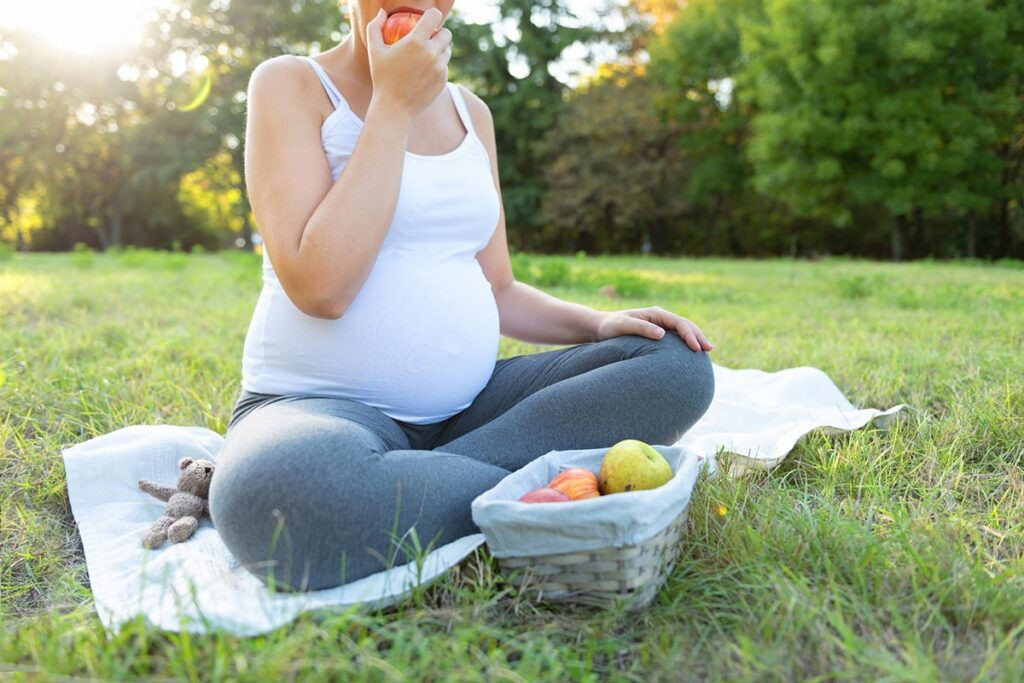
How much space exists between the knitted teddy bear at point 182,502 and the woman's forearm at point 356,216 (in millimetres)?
519

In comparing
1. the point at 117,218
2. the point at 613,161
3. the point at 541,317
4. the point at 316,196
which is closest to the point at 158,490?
the point at 316,196

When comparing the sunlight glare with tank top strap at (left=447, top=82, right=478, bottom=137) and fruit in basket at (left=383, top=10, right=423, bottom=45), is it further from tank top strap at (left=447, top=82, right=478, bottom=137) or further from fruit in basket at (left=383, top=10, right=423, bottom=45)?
fruit in basket at (left=383, top=10, right=423, bottom=45)

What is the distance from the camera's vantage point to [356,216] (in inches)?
63.3

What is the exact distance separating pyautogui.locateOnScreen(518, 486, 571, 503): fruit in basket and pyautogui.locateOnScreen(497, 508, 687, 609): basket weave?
4.6 inches

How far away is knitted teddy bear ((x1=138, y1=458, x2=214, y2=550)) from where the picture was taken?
1654 mm

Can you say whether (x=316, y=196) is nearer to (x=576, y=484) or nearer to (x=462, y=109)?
(x=462, y=109)

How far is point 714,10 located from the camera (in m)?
20.8

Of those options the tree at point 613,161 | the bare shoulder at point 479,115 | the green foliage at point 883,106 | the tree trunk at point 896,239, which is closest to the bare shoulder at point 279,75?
the bare shoulder at point 479,115

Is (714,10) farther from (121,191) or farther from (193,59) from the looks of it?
(121,191)

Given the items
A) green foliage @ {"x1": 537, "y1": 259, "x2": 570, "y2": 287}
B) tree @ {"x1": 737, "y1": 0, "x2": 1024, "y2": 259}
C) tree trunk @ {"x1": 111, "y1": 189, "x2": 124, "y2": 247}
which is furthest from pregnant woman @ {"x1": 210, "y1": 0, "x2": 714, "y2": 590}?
tree trunk @ {"x1": 111, "y1": 189, "x2": 124, "y2": 247}

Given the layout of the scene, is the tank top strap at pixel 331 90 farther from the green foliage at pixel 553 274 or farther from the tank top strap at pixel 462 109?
the green foliage at pixel 553 274

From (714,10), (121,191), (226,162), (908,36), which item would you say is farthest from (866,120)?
(121,191)

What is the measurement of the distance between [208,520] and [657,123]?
2101cm

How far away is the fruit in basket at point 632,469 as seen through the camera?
4.94 ft
